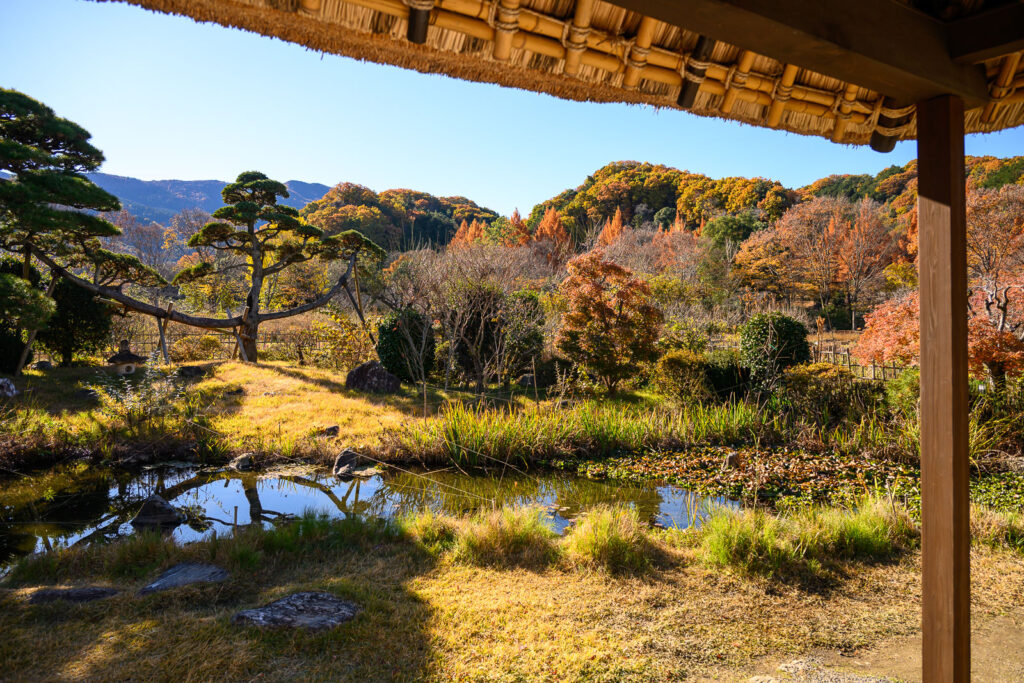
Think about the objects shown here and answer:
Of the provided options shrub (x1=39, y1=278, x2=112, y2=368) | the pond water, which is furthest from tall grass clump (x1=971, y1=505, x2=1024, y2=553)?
shrub (x1=39, y1=278, x2=112, y2=368)

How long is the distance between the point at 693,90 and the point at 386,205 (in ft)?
96.8

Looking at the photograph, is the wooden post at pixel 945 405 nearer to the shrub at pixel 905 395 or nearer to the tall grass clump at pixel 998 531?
the tall grass clump at pixel 998 531

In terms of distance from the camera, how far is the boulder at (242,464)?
598cm

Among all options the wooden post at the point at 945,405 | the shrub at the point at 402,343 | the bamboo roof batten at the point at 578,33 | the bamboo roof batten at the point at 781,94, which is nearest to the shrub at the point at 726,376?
the shrub at the point at 402,343

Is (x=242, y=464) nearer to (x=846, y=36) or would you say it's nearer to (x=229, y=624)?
(x=229, y=624)

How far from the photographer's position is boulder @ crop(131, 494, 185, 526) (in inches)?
174

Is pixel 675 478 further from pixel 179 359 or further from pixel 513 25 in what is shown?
pixel 179 359

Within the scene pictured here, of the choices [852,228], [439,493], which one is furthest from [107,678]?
[852,228]

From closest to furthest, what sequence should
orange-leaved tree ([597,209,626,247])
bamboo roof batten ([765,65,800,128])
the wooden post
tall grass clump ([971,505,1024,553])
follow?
the wooden post
bamboo roof batten ([765,65,800,128])
tall grass clump ([971,505,1024,553])
orange-leaved tree ([597,209,626,247])

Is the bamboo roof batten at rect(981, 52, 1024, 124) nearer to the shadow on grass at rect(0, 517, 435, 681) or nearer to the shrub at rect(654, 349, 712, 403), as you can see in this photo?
the shadow on grass at rect(0, 517, 435, 681)

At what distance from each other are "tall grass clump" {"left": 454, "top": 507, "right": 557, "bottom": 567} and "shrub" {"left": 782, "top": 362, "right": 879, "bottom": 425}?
4740 millimetres

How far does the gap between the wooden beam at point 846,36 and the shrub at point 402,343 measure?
834 cm

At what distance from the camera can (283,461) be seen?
619 centimetres

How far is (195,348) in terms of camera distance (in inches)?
493
